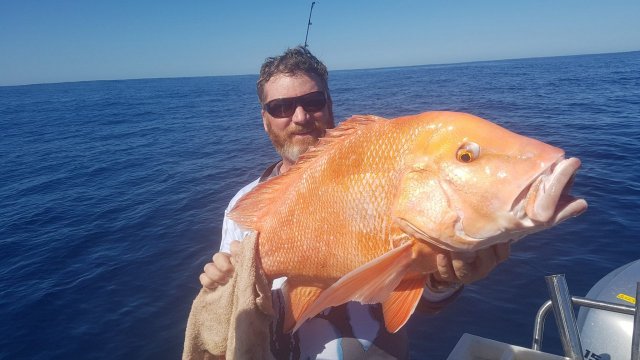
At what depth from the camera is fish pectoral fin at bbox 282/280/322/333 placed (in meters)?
2.24

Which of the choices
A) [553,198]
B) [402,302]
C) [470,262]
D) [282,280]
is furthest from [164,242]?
[553,198]

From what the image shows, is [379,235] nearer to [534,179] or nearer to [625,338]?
[534,179]

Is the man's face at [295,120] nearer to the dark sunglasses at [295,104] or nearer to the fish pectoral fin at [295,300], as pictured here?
the dark sunglasses at [295,104]

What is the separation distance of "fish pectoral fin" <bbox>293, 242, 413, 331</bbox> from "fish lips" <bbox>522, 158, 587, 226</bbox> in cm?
55

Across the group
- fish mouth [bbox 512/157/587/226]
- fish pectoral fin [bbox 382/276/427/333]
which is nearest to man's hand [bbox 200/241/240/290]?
fish pectoral fin [bbox 382/276/427/333]

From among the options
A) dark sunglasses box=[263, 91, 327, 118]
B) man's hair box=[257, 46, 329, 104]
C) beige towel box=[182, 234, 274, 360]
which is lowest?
beige towel box=[182, 234, 274, 360]

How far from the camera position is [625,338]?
10.9 ft

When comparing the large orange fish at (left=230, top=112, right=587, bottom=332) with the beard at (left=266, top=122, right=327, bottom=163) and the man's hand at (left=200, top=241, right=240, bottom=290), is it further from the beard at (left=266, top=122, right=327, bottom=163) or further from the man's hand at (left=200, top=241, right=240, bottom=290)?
the beard at (left=266, top=122, right=327, bottom=163)


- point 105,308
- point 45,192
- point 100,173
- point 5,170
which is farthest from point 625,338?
point 5,170

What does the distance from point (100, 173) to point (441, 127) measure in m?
18.9

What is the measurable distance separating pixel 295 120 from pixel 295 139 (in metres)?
0.18

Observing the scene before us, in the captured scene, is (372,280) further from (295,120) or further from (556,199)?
(295,120)

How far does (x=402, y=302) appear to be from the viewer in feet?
6.54

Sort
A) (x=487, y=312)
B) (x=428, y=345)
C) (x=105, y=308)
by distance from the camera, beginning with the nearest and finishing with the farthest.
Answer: (x=428, y=345)
(x=487, y=312)
(x=105, y=308)
